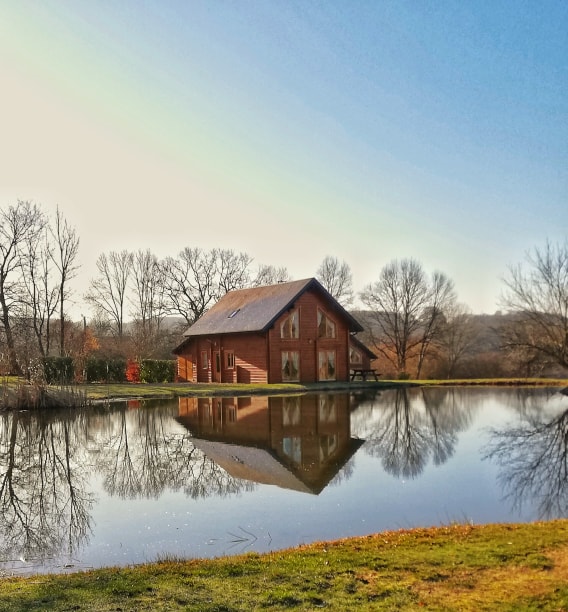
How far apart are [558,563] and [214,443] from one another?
9.43 m

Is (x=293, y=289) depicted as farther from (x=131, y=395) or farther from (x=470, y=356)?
(x=470, y=356)

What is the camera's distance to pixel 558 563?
554cm

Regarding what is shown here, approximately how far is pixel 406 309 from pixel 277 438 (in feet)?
127

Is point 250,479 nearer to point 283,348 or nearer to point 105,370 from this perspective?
point 283,348

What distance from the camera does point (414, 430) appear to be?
16.7m

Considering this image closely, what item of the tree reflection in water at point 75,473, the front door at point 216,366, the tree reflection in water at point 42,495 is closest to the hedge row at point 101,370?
the front door at point 216,366

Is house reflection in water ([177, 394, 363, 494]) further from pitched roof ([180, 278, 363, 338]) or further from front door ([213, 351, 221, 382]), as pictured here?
front door ([213, 351, 221, 382])

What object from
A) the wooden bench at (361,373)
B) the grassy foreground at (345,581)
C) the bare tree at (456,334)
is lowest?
the grassy foreground at (345,581)

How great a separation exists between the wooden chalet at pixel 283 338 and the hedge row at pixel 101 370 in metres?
3.23

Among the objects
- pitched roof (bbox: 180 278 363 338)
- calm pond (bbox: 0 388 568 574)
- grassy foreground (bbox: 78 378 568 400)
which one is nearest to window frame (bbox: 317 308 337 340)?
pitched roof (bbox: 180 278 363 338)

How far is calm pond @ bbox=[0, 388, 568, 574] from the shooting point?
752 centimetres

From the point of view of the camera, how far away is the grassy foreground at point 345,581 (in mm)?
4793

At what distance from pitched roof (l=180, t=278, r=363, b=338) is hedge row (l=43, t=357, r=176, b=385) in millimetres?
3057

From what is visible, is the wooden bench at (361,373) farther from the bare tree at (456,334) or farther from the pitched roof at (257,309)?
the bare tree at (456,334)
